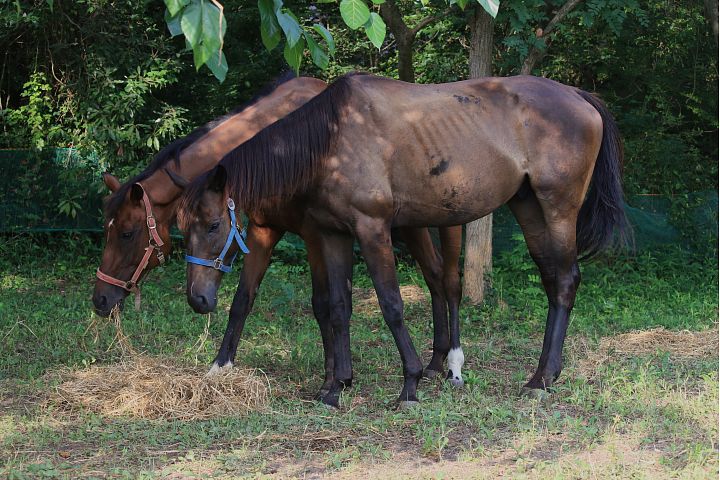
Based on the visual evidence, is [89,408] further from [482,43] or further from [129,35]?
[129,35]

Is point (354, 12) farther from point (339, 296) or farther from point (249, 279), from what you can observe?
point (249, 279)

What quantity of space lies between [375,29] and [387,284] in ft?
7.15

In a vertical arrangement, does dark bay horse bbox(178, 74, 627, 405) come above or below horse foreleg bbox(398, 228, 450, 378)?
above

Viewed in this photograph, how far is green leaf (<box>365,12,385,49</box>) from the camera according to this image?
116 inches

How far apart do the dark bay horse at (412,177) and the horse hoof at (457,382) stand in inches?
16.8

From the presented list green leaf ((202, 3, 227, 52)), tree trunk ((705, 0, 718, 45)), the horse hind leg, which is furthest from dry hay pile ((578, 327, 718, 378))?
green leaf ((202, 3, 227, 52))

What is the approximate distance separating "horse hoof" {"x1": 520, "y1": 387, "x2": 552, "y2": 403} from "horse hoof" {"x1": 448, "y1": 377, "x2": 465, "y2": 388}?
40cm

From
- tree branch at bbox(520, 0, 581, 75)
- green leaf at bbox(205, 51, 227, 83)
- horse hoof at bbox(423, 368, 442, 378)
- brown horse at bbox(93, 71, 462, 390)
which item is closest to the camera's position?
green leaf at bbox(205, 51, 227, 83)

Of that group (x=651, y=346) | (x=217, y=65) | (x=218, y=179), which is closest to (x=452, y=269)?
(x=651, y=346)

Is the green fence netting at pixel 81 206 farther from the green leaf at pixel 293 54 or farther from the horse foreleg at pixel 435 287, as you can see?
the green leaf at pixel 293 54

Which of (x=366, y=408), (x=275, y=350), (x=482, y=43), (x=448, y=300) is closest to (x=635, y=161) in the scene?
(x=482, y=43)

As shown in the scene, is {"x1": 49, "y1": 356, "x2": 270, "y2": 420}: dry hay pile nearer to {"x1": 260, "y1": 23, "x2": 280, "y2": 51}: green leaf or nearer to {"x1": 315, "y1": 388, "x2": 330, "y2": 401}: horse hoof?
{"x1": 315, "y1": 388, "x2": 330, "y2": 401}: horse hoof

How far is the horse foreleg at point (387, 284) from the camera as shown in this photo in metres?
4.82

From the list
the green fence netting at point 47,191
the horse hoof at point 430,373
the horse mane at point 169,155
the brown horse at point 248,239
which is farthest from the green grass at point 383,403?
the green fence netting at point 47,191
